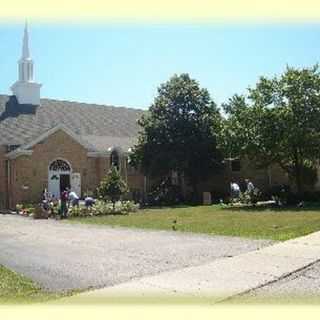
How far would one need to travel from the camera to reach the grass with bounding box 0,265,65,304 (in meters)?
8.45

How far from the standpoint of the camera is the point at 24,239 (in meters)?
18.0

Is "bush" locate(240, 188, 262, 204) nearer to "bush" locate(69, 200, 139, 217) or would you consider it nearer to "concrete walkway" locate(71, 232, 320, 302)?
"bush" locate(69, 200, 139, 217)

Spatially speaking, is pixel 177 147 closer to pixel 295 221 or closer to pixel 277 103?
pixel 277 103

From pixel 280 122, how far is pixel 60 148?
15.2 m

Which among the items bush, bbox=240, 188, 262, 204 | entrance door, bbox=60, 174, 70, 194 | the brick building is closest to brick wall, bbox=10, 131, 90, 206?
the brick building

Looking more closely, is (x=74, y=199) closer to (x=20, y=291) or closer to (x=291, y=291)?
(x=20, y=291)

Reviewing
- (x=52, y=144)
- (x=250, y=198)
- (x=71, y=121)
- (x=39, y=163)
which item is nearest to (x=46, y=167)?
(x=39, y=163)

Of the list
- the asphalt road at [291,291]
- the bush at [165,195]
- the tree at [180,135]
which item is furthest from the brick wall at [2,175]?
the asphalt road at [291,291]

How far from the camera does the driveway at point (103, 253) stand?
10.4 metres

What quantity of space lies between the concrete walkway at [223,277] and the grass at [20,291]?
2.15 feet

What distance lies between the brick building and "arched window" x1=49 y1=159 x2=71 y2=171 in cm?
7

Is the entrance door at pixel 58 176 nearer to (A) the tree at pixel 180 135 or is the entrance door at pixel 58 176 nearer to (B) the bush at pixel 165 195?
(A) the tree at pixel 180 135

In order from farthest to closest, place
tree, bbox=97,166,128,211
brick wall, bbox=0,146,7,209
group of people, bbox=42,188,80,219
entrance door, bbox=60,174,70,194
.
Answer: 1. entrance door, bbox=60,174,70,194
2. brick wall, bbox=0,146,7,209
3. tree, bbox=97,166,128,211
4. group of people, bbox=42,188,80,219

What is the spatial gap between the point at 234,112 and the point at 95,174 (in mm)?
11572
